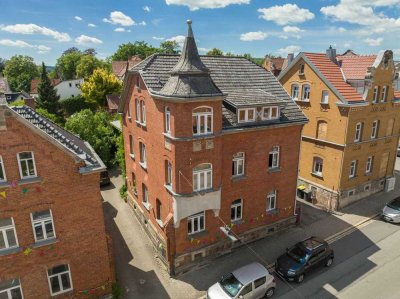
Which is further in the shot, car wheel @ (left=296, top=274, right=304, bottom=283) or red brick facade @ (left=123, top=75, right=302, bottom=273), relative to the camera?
car wheel @ (left=296, top=274, right=304, bottom=283)

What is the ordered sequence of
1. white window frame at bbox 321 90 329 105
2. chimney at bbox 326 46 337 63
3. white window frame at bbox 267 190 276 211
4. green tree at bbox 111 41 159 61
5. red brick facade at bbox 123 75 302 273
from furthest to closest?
green tree at bbox 111 41 159 61 → chimney at bbox 326 46 337 63 → white window frame at bbox 321 90 329 105 → white window frame at bbox 267 190 276 211 → red brick facade at bbox 123 75 302 273

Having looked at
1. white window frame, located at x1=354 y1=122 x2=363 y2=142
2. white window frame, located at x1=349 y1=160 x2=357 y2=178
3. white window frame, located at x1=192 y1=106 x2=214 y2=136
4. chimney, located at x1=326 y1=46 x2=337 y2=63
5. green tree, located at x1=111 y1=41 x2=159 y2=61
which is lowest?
white window frame, located at x1=349 y1=160 x2=357 y2=178

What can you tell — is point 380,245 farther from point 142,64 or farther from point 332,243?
point 142,64

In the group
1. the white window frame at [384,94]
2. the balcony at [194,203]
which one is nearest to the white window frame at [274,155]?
the balcony at [194,203]

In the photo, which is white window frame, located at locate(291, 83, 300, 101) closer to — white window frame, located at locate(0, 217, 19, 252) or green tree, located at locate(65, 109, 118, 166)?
green tree, located at locate(65, 109, 118, 166)

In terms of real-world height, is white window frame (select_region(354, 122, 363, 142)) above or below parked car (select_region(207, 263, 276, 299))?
above

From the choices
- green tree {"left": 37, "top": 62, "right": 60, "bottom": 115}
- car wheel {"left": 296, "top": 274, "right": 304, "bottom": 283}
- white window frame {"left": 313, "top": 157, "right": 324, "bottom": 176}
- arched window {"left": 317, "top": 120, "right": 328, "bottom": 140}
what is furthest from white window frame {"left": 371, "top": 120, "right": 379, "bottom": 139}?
green tree {"left": 37, "top": 62, "right": 60, "bottom": 115}

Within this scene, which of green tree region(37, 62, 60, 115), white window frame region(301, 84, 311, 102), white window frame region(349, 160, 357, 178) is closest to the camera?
white window frame region(349, 160, 357, 178)
